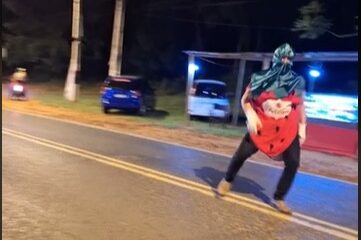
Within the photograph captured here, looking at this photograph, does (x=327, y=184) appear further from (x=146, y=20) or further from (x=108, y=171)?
(x=146, y=20)

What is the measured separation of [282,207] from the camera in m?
7.30

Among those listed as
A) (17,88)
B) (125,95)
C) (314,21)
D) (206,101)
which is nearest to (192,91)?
(206,101)

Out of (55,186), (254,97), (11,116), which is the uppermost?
(254,97)

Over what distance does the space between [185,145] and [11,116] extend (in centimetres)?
698

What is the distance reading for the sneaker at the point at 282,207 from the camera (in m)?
7.23

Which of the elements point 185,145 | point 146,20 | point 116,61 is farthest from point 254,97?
point 146,20

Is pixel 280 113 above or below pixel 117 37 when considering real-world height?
above

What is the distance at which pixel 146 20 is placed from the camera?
39562 millimetres

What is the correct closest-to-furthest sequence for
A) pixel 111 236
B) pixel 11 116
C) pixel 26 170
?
pixel 111 236 → pixel 26 170 → pixel 11 116

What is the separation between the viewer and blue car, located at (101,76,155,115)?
75.5 ft

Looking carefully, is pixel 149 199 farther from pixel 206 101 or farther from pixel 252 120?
pixel 206 101

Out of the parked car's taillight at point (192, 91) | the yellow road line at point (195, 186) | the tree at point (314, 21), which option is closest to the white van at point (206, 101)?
the parked car's taillight at point (192, 91)

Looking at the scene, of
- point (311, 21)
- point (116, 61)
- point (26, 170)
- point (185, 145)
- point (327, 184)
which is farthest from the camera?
point (116, 61)

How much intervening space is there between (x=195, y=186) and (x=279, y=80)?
2096mm
